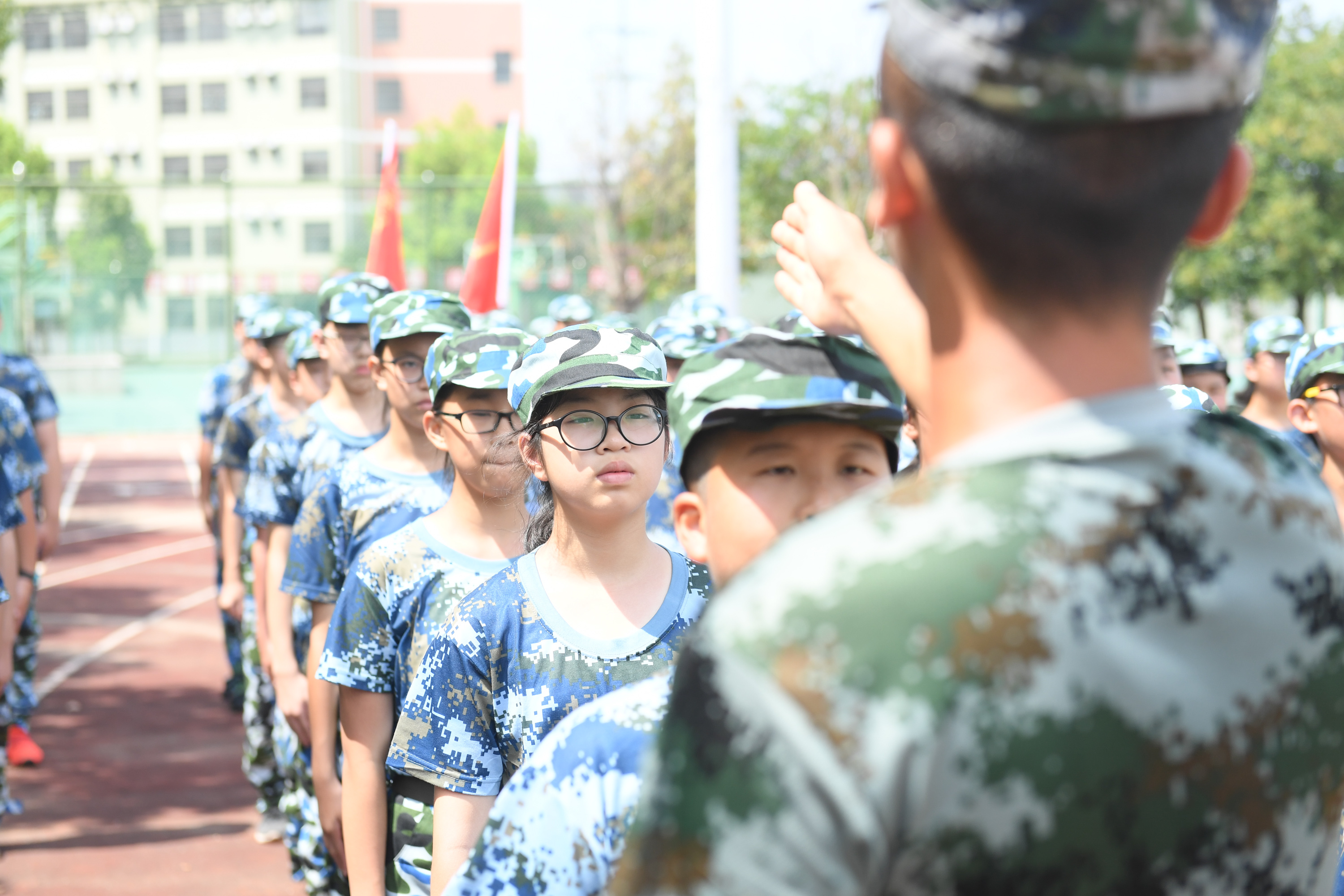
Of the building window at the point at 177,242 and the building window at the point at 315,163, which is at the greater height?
the building window at the point at 315,163

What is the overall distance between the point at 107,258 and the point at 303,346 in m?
22.3

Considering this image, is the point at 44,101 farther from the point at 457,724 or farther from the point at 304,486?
the point at 457,724

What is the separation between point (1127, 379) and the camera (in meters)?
1.24

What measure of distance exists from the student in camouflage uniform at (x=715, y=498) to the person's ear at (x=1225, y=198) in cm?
54

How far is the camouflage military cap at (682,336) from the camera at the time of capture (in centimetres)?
717

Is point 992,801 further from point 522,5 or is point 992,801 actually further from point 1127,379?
point 522,5

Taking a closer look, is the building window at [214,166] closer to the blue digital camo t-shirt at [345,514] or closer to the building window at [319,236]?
the building window at [319,236]

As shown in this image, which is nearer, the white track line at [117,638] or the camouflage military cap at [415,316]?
the camouflage military cap at [415,316]

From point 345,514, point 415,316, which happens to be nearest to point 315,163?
point 415,316

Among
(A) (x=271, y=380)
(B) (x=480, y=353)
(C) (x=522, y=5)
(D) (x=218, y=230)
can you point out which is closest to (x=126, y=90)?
(C) (x=522, y=5)

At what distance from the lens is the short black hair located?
117 centimetres

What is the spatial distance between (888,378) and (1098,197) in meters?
0.67

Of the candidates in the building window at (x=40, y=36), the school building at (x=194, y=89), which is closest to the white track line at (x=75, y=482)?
the school building at (x=194, y=89)

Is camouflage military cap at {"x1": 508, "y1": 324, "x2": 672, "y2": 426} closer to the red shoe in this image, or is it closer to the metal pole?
the red shoe
